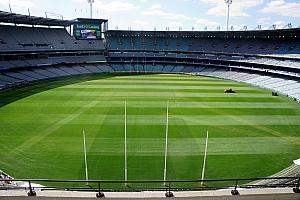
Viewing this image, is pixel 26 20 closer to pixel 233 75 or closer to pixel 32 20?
pixel 32 20

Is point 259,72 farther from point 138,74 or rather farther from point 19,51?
point 19,51

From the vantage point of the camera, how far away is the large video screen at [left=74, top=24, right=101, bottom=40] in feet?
289

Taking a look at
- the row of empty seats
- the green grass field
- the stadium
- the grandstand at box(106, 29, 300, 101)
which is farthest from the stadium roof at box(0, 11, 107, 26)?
the green grass field

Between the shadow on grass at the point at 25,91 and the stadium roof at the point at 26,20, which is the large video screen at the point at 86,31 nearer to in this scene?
the stadium roof at the point at 26,20

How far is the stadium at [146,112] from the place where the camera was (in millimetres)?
19766

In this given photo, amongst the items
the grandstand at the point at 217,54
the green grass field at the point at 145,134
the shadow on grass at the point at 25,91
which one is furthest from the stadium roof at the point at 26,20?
the green grass field at the point at 145,134

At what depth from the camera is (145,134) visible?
27922 millimetres

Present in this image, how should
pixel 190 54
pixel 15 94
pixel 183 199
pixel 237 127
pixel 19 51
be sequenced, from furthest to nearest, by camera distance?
pixel 190 54 → pixel 19 51 → pixel 15 94 → pixel 237 127 → pixel 183 199

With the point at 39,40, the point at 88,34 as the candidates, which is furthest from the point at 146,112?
the point at 88,34

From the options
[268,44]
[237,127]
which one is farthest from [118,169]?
[268,44]

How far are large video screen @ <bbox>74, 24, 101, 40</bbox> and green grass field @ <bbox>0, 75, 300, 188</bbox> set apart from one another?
4330 cm

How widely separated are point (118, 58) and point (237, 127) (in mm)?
63348

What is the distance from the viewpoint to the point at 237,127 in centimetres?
3062

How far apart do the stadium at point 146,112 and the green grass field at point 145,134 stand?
0.11 m
